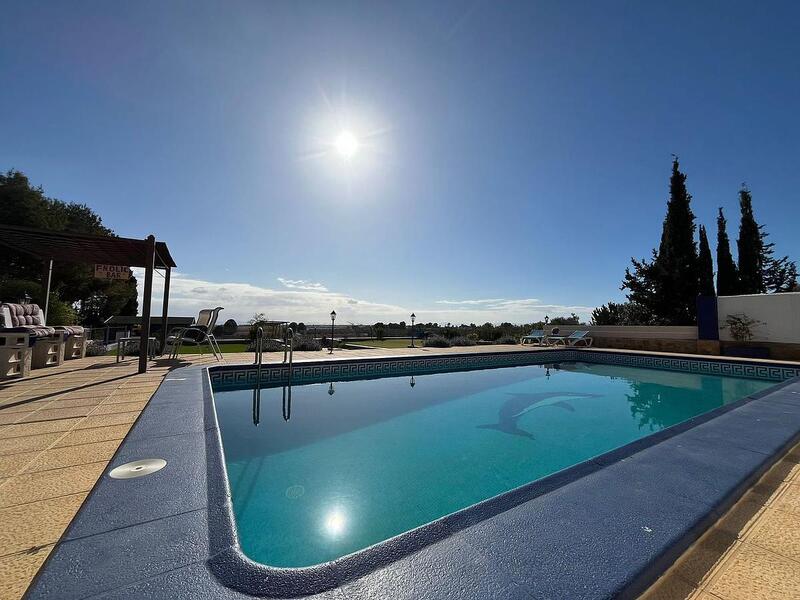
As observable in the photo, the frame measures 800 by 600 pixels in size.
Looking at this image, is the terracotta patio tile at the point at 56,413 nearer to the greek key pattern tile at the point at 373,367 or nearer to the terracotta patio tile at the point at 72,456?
the terracotta patio tile at the point at 72,456

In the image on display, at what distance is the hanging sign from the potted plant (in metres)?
16.8

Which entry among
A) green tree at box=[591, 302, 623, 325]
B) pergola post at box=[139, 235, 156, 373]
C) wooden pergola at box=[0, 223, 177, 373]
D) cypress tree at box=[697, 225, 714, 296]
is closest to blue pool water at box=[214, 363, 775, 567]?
pergola post at box=[139, 235, 156, 373]

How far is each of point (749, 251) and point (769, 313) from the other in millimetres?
11418

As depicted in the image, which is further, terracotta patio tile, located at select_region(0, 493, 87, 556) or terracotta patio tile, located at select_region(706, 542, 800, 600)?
terracotta patio tile, located at select_region(0, 493, 87, 556)

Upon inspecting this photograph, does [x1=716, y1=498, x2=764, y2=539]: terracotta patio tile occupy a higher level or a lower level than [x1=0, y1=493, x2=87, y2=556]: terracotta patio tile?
lower

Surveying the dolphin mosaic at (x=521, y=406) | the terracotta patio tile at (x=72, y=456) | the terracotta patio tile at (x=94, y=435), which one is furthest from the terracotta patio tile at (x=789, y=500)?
the terracotta patio tile at (x=94, y=435)

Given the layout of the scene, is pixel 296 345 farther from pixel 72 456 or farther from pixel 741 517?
pixel 741 517

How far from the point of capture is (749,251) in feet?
59.2

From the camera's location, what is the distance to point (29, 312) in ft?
20.8

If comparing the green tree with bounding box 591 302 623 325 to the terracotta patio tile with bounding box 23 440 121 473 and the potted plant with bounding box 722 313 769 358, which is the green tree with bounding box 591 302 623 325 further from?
the terracotta patio tile with bounding box 23 440 121 473

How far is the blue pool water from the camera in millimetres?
2375

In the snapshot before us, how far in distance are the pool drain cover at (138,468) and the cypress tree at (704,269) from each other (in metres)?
20.2

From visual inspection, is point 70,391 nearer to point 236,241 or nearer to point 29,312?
point 29,312

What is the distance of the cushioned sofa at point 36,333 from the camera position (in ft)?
16.8
